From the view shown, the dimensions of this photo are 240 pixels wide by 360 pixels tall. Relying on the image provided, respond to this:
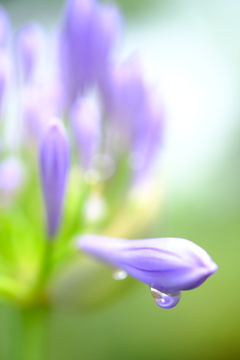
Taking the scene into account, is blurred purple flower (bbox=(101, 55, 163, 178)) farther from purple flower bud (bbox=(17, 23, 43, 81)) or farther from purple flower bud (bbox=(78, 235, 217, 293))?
purple flower bud (bbox=(78, 235, 217, 293))

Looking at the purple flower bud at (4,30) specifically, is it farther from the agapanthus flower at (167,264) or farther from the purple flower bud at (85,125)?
the agapanthus flower at (167,264)

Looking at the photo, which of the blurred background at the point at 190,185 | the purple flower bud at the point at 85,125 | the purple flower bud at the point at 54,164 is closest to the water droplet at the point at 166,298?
the purple flower bud at the point at 54,164

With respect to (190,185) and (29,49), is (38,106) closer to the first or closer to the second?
(29,49)

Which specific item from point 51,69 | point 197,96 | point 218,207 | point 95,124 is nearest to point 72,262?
point 95,124

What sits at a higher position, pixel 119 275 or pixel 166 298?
pixel 119 275

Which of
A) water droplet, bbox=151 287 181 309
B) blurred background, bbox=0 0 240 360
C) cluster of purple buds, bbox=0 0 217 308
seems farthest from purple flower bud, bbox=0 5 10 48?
water droplet, bbox=151 287 181 309

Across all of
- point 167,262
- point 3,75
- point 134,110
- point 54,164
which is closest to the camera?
point 167,262

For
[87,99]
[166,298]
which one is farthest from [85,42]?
[166,298]
